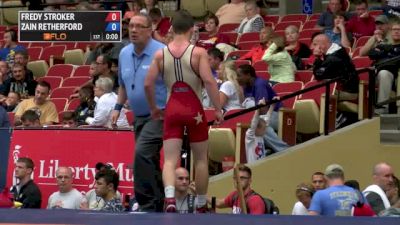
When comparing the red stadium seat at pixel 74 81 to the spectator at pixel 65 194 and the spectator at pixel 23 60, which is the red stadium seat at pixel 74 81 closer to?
the spectator at pixel 23 60

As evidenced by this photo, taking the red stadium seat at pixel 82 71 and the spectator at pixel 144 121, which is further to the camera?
the red stadium seat at pixel 82 71

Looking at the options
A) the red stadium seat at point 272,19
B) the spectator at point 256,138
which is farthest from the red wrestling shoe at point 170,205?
the red stadium seat at point 272,19

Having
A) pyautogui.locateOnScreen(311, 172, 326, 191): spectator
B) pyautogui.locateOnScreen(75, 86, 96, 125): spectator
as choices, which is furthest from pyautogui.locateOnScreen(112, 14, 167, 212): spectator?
pyautogui.locateOnScreen(75, 86, 96, 125): spectator

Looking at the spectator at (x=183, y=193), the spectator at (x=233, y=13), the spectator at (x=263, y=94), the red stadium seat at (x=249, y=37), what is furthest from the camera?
the spectator at (x=233, y=13)

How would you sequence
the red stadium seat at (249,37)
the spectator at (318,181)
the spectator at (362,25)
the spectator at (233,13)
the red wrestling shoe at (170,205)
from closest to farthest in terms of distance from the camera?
1. the red wrestling shoe at (170,205)
2. the spectator at (318,181)
3. the spectator at (362,25)
4. the red stadium seat at (249,37)
5. the spectator at (233,13)

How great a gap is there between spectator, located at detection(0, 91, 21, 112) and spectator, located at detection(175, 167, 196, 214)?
251 inches

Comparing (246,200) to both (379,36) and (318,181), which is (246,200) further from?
(379,36)

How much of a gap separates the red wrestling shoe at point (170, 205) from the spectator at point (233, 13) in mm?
10698

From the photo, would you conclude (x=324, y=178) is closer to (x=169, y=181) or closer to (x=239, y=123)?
(x=239, y=123)

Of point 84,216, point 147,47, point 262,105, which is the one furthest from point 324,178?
point 84,216

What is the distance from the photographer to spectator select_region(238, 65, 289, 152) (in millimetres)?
16641

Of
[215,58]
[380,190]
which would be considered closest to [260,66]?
[215,58]

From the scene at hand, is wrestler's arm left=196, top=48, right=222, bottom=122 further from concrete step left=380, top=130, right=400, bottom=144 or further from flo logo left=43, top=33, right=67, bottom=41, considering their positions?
concrete step left=380, top=130, right=400, bottom=144

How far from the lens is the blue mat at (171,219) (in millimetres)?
10438
